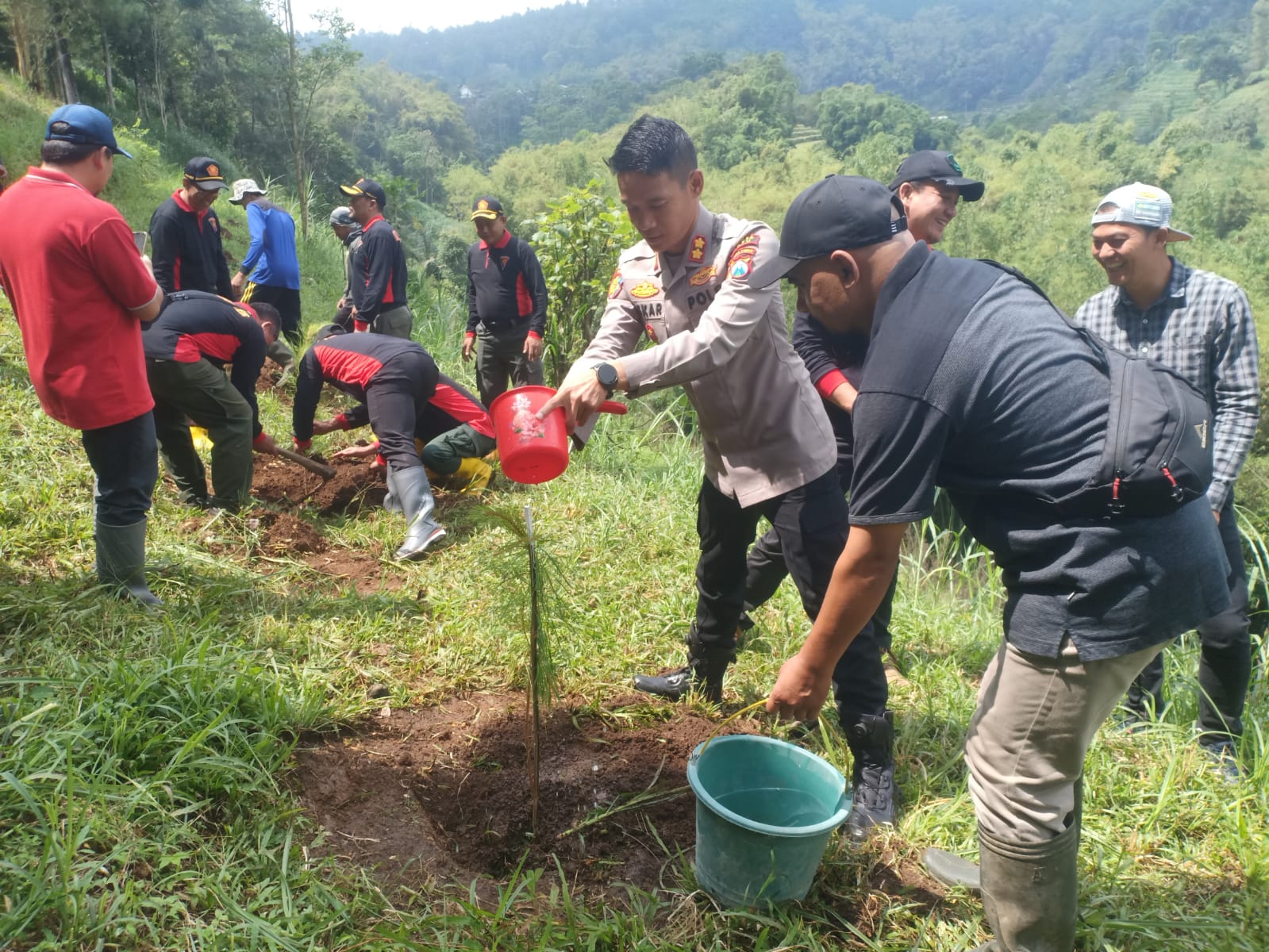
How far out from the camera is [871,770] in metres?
2.31

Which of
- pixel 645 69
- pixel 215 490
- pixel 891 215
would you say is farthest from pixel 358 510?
pixel 645 69

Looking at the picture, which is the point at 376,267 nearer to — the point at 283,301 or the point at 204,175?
the point at 283,301

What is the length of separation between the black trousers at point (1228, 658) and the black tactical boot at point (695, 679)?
1.54 metres

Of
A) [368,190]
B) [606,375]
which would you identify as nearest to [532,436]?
[606,375]

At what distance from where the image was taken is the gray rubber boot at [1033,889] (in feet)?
5.27

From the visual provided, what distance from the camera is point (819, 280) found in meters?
1.61

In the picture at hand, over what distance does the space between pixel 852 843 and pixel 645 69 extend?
13574cm

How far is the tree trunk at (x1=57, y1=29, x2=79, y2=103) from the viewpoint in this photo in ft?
50.7

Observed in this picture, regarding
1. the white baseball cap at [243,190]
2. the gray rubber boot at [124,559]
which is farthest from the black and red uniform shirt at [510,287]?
the gray rubber boot at [124,559]

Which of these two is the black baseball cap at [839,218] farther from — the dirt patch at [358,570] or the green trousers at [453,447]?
the green trousers at [453,447]

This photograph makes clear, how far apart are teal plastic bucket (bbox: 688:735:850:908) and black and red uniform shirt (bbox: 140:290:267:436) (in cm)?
321

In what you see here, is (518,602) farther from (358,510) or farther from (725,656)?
(358,510)

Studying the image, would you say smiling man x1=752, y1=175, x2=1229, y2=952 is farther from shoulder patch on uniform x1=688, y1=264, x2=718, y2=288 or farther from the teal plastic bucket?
shoulder patch on uniform x1=688, y1=264, x2=718, y2=288

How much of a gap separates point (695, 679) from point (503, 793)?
0.78 m
